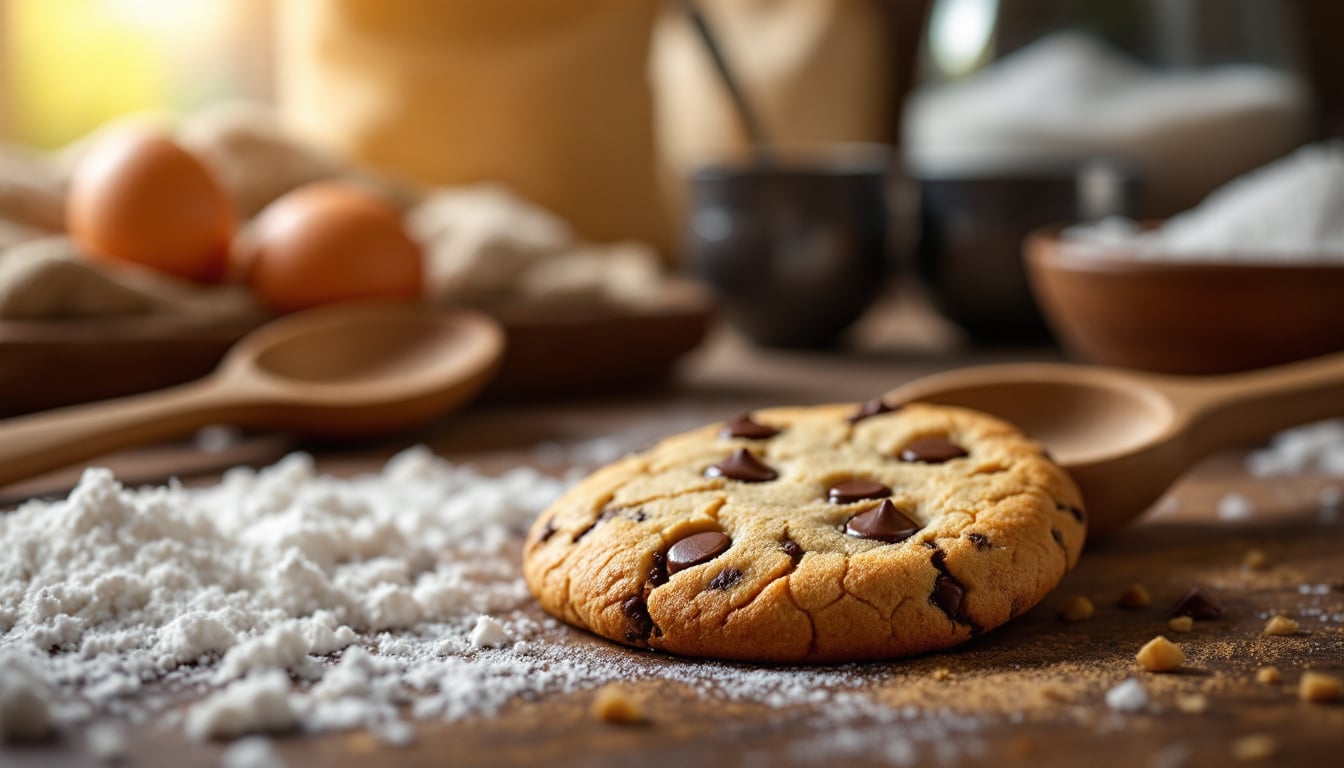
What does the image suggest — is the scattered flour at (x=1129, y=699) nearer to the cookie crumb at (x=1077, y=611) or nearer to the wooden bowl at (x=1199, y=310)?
the cookie crumb at (x=1077, y=611)

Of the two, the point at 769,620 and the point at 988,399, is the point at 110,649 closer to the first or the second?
the point at 769,620

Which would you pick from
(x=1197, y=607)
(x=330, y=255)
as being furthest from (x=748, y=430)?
(x=330, y=255)

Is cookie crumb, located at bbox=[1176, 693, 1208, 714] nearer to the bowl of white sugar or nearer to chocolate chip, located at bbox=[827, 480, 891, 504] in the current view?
chocolate chip, located at bbox=[827, 480, 891, 504]

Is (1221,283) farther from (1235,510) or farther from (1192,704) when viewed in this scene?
(1192,704)

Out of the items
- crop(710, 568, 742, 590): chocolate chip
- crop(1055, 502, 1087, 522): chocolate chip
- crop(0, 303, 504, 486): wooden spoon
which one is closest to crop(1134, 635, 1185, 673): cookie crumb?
crop(1055, 502, 1087, 522): chocolate chip

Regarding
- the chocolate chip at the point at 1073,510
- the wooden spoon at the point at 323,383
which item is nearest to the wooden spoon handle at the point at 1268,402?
the chocolate chip at the point at 1073,510
